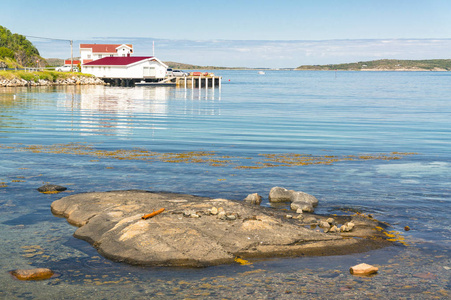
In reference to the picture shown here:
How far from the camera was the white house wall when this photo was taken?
374 feet

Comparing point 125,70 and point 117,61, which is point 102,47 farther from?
point 125,70

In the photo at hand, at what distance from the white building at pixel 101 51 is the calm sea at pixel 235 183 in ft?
306

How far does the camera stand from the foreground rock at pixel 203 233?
1040 centimetres

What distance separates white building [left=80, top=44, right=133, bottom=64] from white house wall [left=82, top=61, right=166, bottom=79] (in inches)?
520

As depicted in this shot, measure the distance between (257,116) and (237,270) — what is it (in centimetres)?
3580

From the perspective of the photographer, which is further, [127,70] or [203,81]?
[203,81]

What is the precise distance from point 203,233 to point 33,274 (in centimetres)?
338

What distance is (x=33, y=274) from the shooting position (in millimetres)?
9492

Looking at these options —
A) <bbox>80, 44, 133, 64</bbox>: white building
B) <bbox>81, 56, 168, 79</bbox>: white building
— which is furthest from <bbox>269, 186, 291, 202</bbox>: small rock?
<bbox>80, 44, 133, 64</bbox>: white building

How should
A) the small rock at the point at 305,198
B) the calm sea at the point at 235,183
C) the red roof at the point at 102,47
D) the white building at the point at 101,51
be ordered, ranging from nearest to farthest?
the calm sea at the point at 235,183
the small rock at the point at 305,198
the white building at the point at 101,51
the red roof at the point at 102,47

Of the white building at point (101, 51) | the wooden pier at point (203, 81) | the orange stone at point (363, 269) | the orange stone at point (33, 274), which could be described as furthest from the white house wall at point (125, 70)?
the orange stone at point (363, 269)

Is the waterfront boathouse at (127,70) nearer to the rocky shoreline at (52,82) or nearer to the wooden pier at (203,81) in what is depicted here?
the rocky shoreline at (52,82)

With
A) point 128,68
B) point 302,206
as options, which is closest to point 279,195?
point 302,206

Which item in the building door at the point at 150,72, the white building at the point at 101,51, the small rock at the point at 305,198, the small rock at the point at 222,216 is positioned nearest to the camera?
the small rock at the point at 222,216
